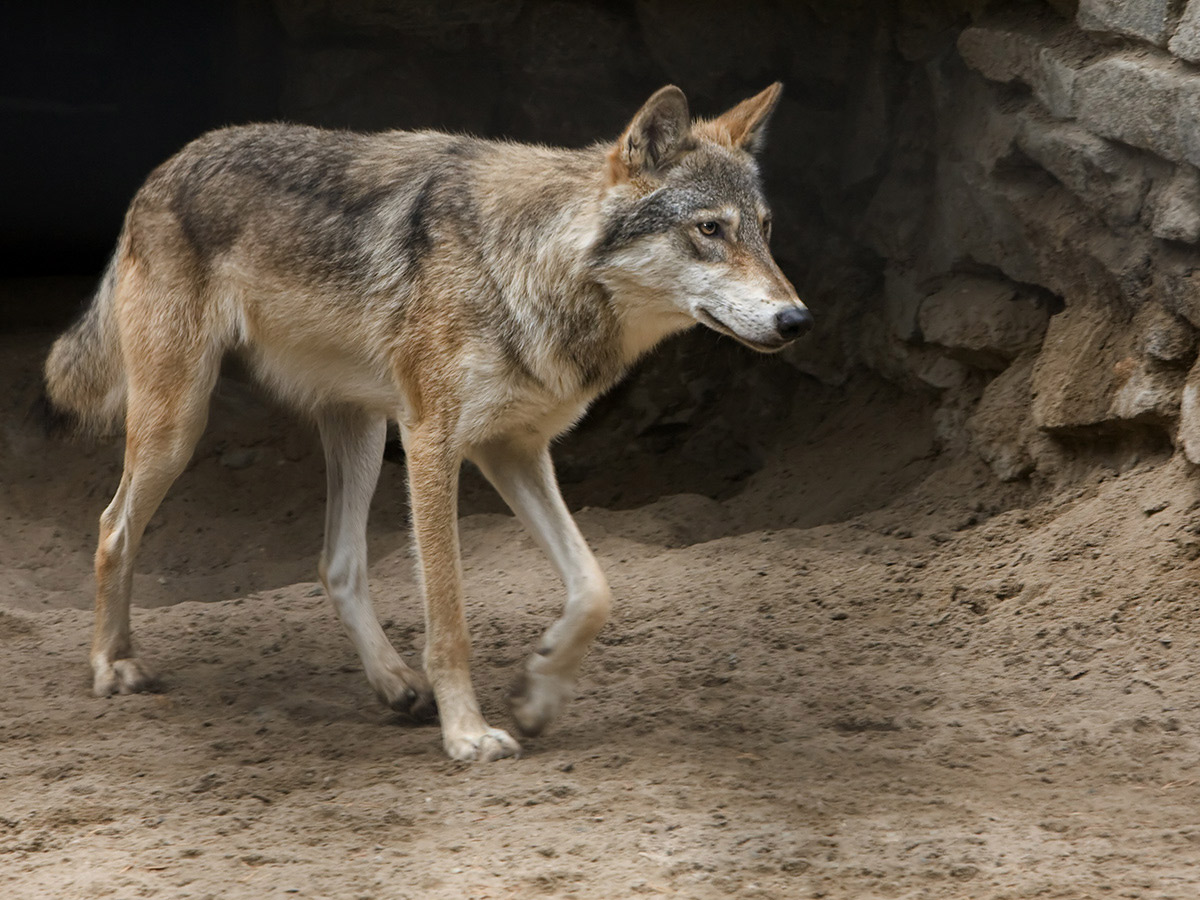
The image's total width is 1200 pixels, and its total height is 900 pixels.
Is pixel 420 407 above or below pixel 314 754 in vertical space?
above

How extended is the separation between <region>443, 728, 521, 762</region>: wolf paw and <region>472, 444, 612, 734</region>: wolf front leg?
109 millimetres

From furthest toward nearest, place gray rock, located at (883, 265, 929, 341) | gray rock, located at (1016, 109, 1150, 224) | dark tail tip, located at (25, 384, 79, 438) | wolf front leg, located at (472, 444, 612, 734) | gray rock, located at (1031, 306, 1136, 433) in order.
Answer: gray rock, located at (883, 265, 929, 341)
dark tail tip, located at (25, 384, 79, 438)
gray rock, located at (1031, 306, 1136, 433)
gray rock, located at (1016, 109, 1150, 224)
wolf front leg, located at (472, 444, 612, 734)

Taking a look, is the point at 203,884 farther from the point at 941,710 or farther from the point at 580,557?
the point at 941,710

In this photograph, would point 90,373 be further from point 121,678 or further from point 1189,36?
point 1189,36

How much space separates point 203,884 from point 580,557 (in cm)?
140

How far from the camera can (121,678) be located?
4113 mm

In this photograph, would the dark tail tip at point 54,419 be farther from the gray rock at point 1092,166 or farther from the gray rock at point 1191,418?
the gray rock at point 1191,418

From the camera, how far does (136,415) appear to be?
13.7ft

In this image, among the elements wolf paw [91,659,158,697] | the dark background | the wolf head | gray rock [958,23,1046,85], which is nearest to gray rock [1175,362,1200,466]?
gray rock [958,23,1046,85]

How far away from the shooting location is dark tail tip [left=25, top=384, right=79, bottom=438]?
4688mm

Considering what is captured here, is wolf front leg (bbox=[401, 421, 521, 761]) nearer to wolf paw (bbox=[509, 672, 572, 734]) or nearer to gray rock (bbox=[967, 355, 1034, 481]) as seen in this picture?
wolf paw (bbox=[509, 672, 572, 734])

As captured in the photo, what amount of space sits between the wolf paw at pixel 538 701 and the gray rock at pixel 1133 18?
9.19 ft

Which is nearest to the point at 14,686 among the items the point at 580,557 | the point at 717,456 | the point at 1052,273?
the point at 580,557

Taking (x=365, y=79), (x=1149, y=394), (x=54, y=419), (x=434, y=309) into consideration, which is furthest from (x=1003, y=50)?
(x=54, y=419)
